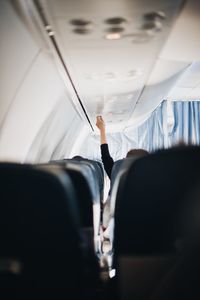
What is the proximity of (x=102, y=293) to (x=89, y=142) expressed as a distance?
8295 millimetres

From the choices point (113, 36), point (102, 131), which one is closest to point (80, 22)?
point (113, 36)

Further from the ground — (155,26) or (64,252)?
(155,26)

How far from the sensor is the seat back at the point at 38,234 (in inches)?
64.0

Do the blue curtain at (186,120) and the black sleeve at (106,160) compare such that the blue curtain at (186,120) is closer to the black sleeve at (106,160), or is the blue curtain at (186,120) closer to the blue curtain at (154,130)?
the blue curtain at (154,130)

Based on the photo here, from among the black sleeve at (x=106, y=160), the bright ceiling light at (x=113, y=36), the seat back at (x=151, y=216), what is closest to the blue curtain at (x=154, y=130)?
the black sleeve at (x=106, y=160)

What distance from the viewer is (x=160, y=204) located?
1.92 meters

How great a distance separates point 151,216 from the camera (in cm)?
194

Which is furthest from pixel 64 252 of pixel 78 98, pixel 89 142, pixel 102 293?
pixel 89 142

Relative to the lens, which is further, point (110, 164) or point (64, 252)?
point (110, 164)

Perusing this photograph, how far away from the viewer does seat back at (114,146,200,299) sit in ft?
6.08

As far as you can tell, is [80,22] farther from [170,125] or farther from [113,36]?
[170,125]

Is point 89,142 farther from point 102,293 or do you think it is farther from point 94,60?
point 102,293

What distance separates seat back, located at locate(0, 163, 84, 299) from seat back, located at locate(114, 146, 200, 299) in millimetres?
354

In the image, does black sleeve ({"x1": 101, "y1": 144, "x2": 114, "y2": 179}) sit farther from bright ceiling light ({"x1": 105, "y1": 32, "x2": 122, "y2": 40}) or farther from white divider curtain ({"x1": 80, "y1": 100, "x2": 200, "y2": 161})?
white divider curtain ({"x1": 80, "y1": 100, "x2": 200, "y2": 161})
